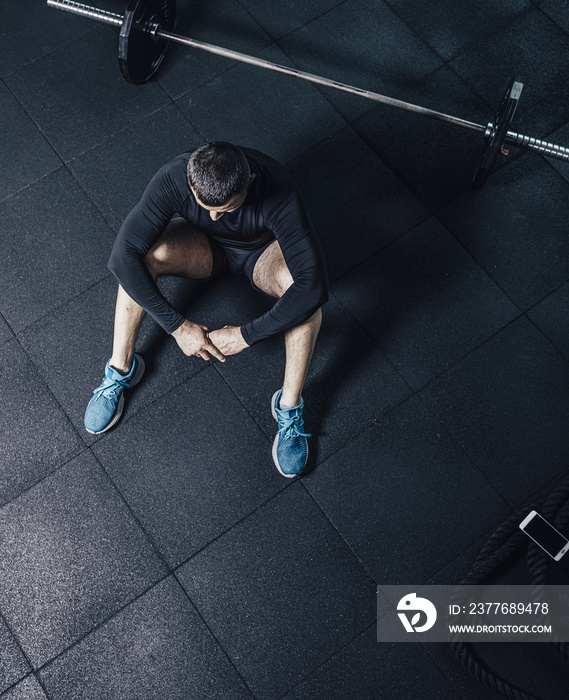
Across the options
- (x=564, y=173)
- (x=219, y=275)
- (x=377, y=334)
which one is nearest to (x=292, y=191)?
(x=219, y=275)

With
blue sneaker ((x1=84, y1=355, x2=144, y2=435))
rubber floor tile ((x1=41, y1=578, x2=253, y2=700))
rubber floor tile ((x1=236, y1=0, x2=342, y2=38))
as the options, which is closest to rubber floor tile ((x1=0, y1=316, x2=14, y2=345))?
blue sneaker ((x1=84, y1=355, x2=144, y2=435))

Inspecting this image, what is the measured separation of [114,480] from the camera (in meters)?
2.14

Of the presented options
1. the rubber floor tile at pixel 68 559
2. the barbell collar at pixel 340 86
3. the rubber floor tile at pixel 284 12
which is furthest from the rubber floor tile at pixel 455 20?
the rubber floor tile at pixel 68 559

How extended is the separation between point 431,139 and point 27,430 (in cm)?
193

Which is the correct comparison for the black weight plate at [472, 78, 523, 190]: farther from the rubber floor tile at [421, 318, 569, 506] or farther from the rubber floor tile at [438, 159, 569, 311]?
the rubber floor tile at [421, 318, 569, 506]

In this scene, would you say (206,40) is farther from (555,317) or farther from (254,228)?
(555,317)

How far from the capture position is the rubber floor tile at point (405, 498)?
2.09 metres

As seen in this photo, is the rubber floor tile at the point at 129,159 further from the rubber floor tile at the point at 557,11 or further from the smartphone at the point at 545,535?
the smartphone at the point at 545,535

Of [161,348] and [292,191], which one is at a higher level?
[292,191]

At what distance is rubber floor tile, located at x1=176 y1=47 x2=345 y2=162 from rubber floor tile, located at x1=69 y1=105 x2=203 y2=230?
0.28ft

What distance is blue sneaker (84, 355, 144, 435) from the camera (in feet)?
7.02

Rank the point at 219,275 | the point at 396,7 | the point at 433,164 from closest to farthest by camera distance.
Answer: the point at 219,275
the point at 433,164
the point at 396,7

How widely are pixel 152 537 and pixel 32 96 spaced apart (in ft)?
6.04

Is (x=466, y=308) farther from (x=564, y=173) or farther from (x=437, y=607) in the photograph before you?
(x=437, y=607)
